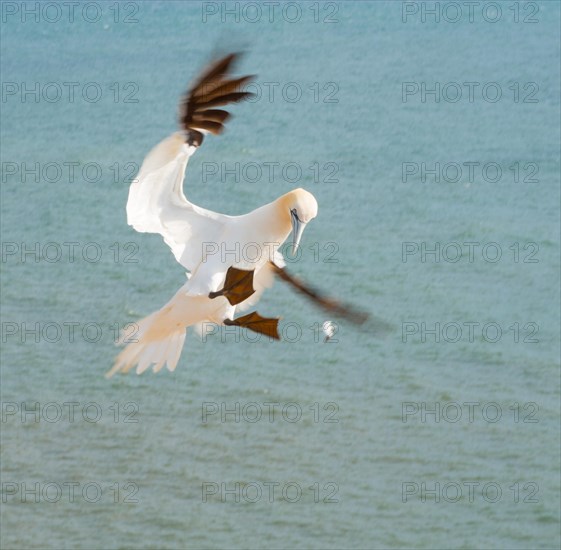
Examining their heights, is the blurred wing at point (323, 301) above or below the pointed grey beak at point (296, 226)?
below

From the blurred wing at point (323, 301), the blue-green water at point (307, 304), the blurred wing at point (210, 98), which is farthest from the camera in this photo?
the blue-green water at point (307, 304)

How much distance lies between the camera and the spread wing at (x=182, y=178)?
197 centimetres

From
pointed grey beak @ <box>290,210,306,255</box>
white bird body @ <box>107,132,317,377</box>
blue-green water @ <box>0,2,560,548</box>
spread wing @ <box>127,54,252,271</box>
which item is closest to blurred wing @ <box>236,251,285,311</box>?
white bird body @ <box>107,132,317,377</box>

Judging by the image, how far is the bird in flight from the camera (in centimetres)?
201

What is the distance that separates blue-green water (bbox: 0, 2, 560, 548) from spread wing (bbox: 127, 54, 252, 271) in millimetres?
1305

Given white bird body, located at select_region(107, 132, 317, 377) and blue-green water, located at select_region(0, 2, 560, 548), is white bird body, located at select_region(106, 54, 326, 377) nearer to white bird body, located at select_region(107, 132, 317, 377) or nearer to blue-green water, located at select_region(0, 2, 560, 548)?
white bird body, located at select_region(107, 132, 317, 377)

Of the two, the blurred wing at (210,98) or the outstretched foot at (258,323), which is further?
the outstretched foot at (258,323)

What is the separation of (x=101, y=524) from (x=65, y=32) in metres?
2.17

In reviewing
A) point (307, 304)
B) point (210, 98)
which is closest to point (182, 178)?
point (210, 98)

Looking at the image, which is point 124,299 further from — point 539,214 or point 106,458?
point 539,214

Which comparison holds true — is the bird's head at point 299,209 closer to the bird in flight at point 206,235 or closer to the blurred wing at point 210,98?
the bird in flight at point 206,235

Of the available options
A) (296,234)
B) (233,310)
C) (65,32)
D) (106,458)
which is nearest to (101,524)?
(106,458)

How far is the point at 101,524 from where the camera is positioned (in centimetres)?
349

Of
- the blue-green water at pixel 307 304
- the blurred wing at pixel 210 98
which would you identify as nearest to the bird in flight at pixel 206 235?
the blurred wing at pixel 210 98
